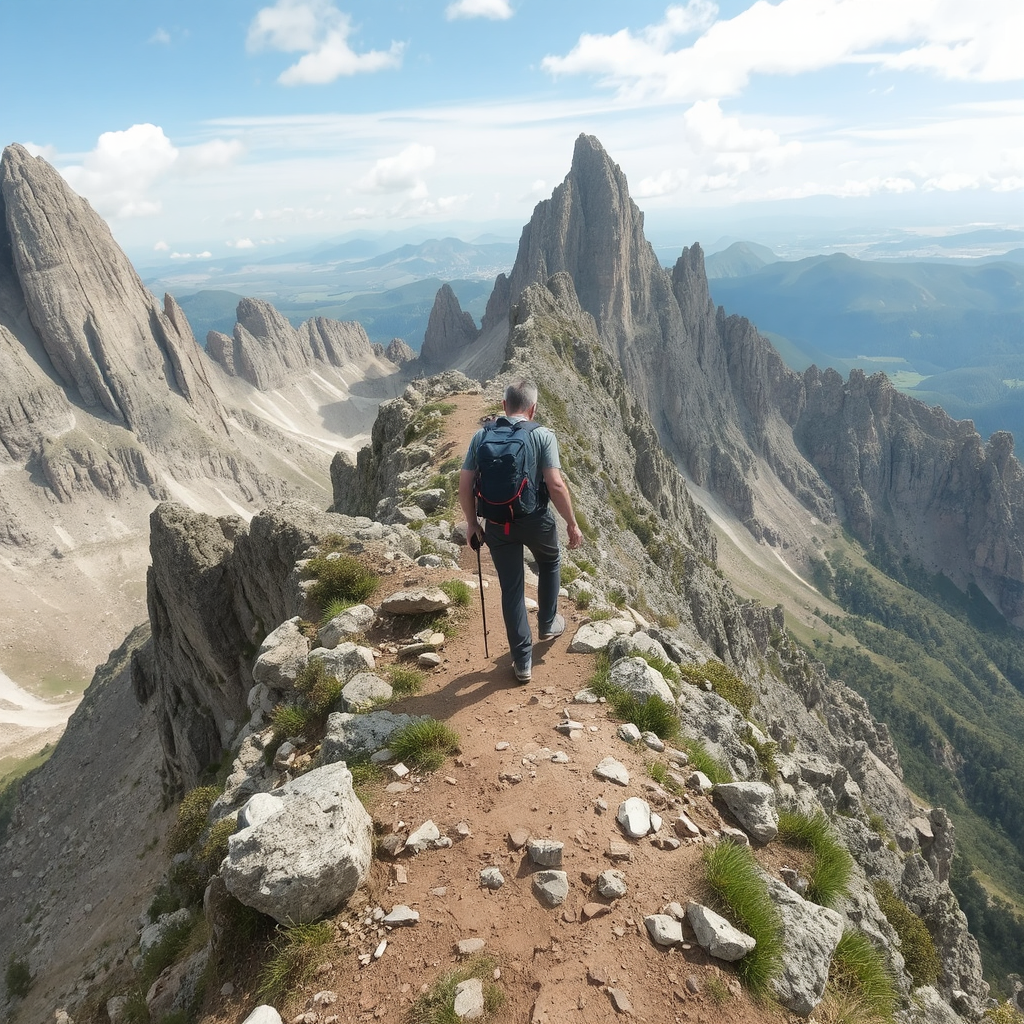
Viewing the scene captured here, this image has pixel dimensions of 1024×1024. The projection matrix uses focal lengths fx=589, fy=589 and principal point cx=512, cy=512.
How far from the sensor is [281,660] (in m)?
12.3

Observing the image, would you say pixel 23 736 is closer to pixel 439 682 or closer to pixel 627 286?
pixel 439 682

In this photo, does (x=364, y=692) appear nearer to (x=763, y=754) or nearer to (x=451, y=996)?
(x=451, y=996)

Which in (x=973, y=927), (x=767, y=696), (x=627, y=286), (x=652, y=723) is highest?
(x=627, y=286)

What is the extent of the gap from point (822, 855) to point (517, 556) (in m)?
6.07

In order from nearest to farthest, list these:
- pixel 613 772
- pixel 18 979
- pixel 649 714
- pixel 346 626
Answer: pixel 613 772
pixel 649 714
pixel 346 626
pixel 18 979

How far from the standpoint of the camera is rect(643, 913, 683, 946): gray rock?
19.5 ft

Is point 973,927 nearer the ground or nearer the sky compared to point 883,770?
nearer the ground

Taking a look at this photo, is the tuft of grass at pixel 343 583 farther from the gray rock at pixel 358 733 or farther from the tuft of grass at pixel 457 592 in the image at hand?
the gray rock at pixel 358 733

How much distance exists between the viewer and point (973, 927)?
85.0m

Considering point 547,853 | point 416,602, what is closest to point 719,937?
point 547,853

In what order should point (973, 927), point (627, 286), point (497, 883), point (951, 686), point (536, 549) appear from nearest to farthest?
1. point (497, 883)
2. point (536, 549)
3. point (973, 927)
4. point (951, 686)
5. point (627, 286)

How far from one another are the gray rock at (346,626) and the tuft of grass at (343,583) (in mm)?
1063

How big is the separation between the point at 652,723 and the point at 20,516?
14113cm

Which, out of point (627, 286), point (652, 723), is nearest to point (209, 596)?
point (652, 723)
